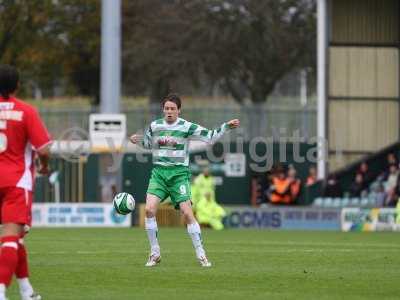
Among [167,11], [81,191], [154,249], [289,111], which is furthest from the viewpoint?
[167,11]

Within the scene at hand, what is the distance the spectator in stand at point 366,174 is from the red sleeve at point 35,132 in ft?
84.9

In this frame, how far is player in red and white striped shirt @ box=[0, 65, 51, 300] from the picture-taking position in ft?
36.8

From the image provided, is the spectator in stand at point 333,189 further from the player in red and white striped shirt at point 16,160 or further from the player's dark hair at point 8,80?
the player's dark hair at point 8,80

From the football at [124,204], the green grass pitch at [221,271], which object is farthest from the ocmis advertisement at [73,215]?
the football at [124,204]

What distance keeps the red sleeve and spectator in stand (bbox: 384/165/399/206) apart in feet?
76.5

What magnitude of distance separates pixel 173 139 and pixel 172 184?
1.85ft

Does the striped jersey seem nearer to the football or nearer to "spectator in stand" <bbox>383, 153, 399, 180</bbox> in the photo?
the football

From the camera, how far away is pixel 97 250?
19.2 m

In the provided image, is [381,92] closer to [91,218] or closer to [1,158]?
[91,218]

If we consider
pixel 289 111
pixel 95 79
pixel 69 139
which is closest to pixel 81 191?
pixel 69 139

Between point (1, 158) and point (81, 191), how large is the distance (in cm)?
2647

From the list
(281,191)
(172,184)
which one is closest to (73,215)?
(281,191)

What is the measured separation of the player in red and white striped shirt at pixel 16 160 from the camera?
1122 centimetres

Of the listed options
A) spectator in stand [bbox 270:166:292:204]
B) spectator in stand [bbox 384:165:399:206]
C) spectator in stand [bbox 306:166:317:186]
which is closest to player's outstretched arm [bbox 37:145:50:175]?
spectator in stand [bbox 384:165:399:206]
